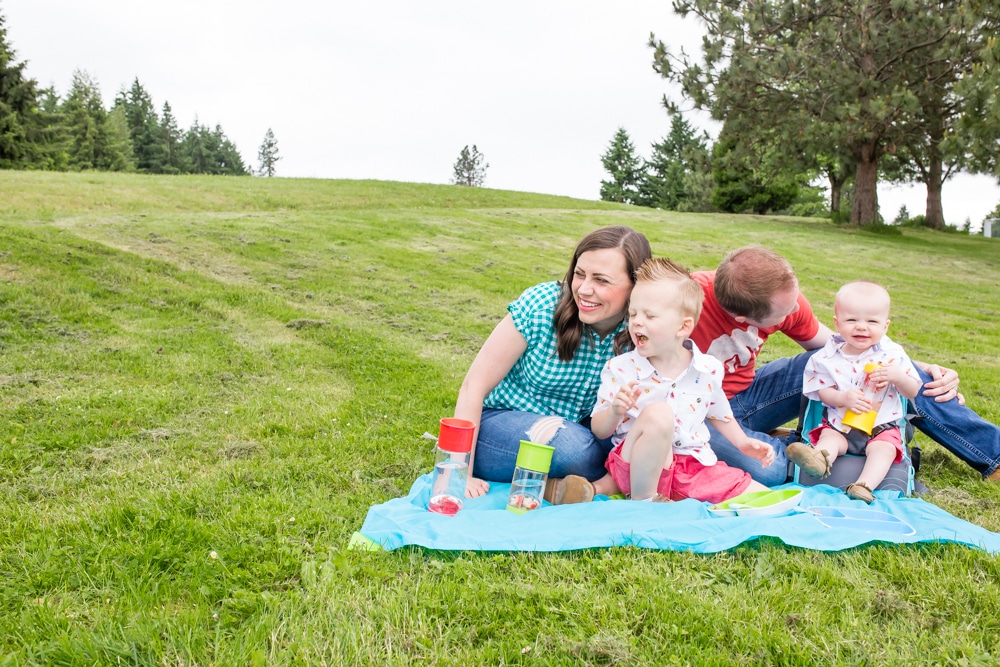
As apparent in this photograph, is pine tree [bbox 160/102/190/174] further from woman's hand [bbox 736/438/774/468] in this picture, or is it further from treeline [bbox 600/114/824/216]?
woman's hand [bbox 736/438/774/468]

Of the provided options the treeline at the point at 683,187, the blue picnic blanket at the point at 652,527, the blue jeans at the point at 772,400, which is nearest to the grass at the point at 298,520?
the blue picnic blanket at the point at 652,527

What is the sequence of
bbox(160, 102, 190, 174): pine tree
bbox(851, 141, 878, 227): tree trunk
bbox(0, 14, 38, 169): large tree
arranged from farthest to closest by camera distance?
1. bbox(160, 102, 190, 174): pine tree
2. bbox(0, 14, 38, 169): large tree
3. bbox(851, 141, 878, 227): tree trunk

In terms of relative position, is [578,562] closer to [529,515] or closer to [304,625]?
[529,515]

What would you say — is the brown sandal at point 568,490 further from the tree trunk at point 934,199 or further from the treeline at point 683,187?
the treeline at point 683,187

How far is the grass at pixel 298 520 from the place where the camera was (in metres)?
2.10

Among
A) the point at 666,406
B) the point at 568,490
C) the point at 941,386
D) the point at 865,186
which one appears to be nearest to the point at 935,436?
the point at 941,386

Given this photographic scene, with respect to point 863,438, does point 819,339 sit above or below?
above

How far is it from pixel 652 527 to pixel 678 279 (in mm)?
1069

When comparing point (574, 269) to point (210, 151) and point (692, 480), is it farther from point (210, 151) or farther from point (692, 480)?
point (210, 151)

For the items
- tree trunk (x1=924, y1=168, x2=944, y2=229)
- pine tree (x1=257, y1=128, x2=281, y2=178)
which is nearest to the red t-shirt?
tree trunk (x1=924, y1=168, x2=944, y2=229)

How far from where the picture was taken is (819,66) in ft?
60.9

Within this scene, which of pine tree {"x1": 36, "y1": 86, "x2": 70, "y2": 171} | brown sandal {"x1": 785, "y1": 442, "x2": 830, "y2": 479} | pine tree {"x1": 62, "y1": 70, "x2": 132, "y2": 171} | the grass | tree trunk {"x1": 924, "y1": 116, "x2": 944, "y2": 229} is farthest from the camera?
pine tree {"x1": 62, "y1": 70, "x2": 132, "y2": 171}

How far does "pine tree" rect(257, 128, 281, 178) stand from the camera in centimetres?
8862

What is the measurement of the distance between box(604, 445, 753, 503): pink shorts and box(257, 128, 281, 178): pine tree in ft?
302
